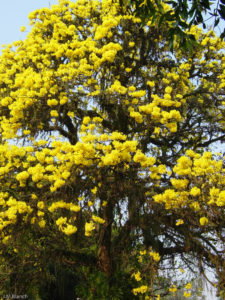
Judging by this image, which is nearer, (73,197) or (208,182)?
(208,182)

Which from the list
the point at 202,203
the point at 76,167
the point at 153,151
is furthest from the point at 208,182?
the point at 153,151

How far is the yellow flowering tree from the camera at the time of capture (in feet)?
18.0

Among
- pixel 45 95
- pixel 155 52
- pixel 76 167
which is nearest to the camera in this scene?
pixel 76 167

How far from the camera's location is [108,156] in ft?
16.5

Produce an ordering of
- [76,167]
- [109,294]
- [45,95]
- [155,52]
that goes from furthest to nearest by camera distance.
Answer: [155,52]
[109,294]
[45,95]
[76,167]

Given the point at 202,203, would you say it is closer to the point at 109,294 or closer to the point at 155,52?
the point at 109,294

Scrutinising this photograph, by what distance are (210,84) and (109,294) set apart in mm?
5365

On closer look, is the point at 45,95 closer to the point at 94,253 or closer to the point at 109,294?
the point at 94,253

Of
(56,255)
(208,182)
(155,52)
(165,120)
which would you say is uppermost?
(155,52)

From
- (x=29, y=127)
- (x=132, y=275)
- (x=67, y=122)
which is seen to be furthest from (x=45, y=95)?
(x=132, y=275)

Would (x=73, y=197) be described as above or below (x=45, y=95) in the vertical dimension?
below

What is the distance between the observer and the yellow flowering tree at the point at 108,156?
18.0ft

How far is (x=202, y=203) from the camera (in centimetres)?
490

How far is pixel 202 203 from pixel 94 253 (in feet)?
12.4
